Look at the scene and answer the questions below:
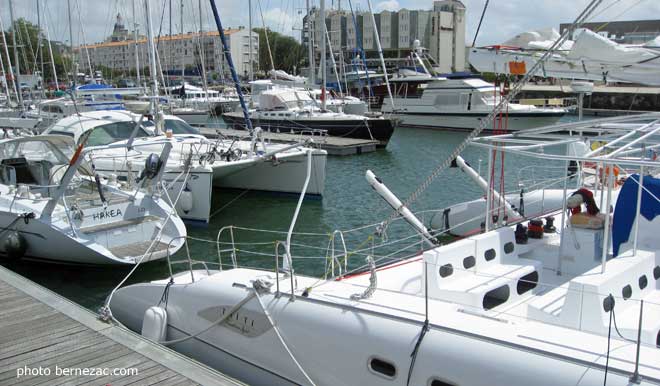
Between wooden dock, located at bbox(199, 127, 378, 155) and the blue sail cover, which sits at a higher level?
the blue sail cover

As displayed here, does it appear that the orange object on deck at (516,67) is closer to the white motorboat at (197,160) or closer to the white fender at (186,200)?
the white motorboat at (197,160)

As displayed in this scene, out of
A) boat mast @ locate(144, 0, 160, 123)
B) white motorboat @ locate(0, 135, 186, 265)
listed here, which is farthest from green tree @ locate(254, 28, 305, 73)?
white motorboat @ locate(0, 135, 186, 265)

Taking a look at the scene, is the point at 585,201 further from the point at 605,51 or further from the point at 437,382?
the point at 437,382

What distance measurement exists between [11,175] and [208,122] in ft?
115

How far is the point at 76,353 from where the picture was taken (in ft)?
21.4

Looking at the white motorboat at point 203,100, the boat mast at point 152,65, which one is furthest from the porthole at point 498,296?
the white motorboat at point 203,100

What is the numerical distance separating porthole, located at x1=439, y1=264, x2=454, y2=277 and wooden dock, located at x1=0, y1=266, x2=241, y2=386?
2.70 m

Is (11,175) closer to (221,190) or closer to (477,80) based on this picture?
(221,190)

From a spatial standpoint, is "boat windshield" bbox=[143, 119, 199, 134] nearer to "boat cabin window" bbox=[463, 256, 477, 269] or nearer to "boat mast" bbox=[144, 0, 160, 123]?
"boat mast" bbox=[144, 0, 160, 123]

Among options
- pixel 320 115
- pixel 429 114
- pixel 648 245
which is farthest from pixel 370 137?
pixel 648 245

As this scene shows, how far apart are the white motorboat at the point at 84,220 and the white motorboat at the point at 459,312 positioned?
8.03 feet

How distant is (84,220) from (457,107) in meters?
36.7

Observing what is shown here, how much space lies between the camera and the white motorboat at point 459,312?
5043 mm

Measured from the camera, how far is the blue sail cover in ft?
23.7
